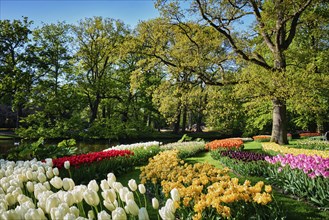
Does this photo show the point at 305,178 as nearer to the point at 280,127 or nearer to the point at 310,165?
the point at 310,165

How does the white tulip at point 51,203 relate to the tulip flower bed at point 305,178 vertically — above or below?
above

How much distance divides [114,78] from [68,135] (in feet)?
31.0

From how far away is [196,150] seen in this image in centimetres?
1492

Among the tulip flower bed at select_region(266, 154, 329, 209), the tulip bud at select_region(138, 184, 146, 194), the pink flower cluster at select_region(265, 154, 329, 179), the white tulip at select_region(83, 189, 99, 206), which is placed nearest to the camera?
the white tulip at select_region(83, 189, 99, 206)

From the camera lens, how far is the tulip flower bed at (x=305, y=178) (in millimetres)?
5039

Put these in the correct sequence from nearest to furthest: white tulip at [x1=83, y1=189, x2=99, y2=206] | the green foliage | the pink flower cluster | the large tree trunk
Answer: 1. white tulip at [x1=83, y1=189, x2=99, y2=206]
2. the pink flower cluster
3. the green foliage
4. the large tree trunk

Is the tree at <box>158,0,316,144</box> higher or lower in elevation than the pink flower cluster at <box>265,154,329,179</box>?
higher

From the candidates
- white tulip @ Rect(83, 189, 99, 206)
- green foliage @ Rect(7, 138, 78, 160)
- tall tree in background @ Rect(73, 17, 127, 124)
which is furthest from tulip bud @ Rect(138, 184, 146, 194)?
tall tree in background @ Rect(73, 17, 127, 124)

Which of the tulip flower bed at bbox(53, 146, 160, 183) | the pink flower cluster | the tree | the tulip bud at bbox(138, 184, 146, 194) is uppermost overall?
the tree

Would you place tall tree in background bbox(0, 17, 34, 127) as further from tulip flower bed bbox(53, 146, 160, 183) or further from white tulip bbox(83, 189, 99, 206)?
white tulip bbox(83, 189, 99, 206)

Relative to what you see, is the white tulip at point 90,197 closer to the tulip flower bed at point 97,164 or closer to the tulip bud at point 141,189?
the tulip bud at point 141,189

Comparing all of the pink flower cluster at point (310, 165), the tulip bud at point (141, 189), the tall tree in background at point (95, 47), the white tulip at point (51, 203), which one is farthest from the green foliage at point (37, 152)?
the tall tree in background at point (95, 47)

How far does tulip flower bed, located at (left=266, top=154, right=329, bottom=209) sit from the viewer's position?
5.04 metres

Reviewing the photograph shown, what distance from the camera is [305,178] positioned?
5.47 metres
